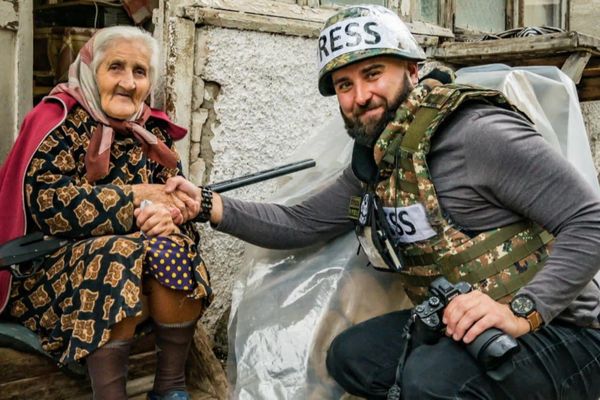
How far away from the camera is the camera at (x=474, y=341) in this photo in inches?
86.1

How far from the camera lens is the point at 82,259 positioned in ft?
9.06

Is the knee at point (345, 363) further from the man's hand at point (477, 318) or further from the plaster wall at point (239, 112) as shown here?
the plaster wall at point (239, 112)

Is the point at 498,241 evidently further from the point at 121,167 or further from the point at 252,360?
the point at 121,167

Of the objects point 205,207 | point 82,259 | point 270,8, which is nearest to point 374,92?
point 205,207

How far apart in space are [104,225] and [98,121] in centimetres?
45

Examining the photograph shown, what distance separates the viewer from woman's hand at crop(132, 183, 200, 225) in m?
2.95

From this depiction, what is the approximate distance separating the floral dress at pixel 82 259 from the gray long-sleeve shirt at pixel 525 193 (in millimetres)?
1045

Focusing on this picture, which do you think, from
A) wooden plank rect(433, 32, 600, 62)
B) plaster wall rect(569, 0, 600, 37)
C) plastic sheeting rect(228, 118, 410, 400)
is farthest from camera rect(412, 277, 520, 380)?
plaster wall rect(569, 0, 600, 37)

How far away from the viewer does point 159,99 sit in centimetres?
371

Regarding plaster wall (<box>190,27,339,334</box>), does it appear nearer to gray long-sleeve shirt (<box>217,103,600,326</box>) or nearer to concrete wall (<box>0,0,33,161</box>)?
concrete wall (<box>0,0,33,161</box>)

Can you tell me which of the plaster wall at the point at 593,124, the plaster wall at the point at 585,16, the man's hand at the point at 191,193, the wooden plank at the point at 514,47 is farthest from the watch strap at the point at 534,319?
the plaster wall at the point at 585,16

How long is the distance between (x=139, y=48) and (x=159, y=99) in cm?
60

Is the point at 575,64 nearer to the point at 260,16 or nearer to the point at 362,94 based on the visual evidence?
the point at 260,16

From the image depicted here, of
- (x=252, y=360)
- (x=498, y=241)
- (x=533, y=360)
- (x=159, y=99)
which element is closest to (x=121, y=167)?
(x=159, y=99)
